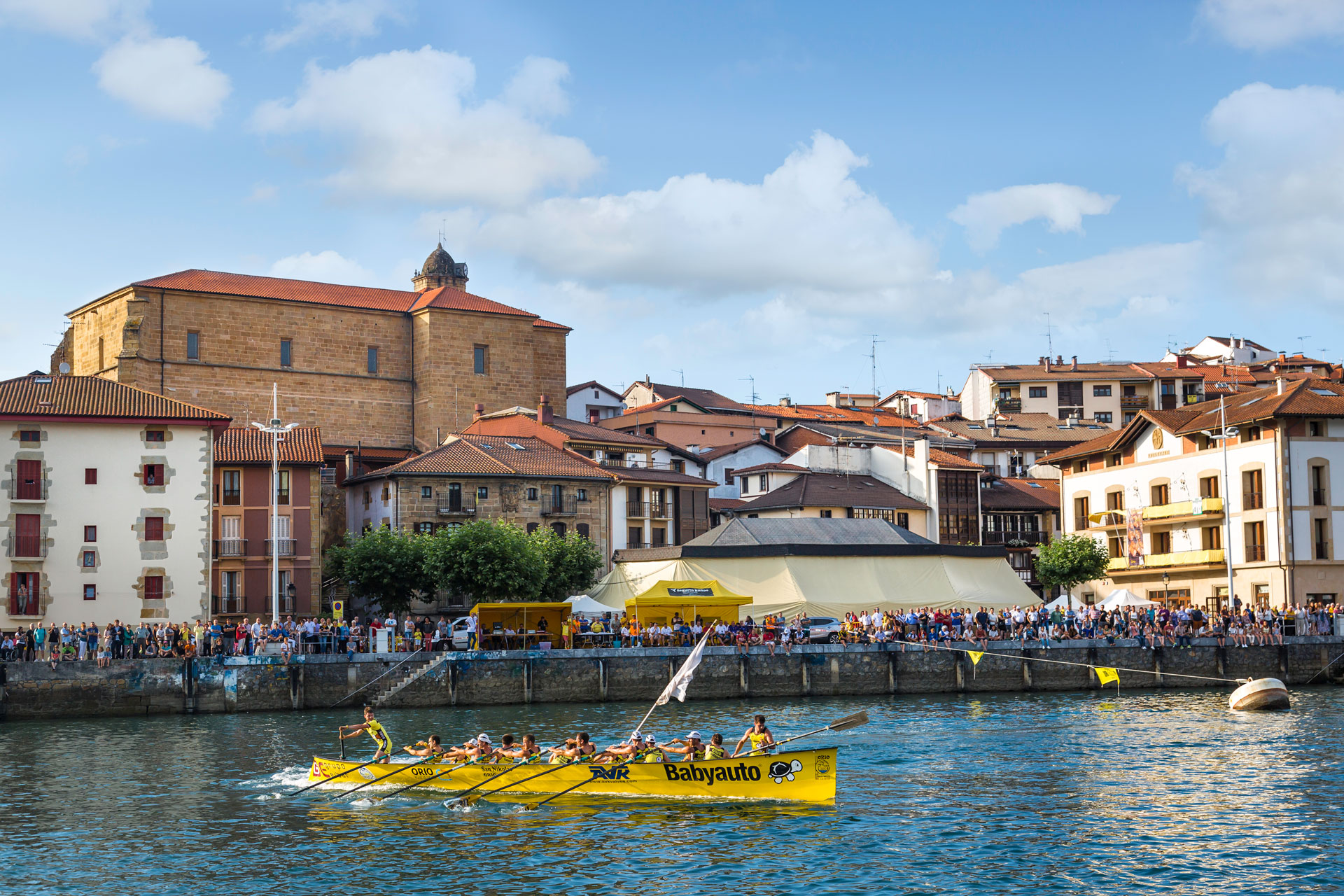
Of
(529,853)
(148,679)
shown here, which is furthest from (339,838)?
(148,679)

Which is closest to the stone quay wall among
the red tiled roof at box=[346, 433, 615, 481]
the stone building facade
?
the red tiled roof at box=[346, 433, 615, 481]

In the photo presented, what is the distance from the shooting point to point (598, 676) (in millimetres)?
47688

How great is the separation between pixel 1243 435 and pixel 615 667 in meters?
32.4

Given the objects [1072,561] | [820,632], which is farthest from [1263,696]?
[1072,561]

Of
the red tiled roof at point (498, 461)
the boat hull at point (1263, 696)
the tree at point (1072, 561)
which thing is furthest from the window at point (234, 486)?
the boat hull at point (1263, 696)

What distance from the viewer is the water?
2223 cm

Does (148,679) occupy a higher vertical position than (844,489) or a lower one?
lower

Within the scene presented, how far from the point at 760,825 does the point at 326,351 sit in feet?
217

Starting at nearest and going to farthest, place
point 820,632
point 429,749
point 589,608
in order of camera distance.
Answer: point 429,749
point 820,632
point 589,608

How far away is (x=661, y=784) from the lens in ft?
91.0

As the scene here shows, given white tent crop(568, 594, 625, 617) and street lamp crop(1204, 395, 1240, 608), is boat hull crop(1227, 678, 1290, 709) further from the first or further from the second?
white tent crop(568, 594, 625, 617)

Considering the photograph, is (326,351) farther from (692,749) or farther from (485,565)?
(692,749)

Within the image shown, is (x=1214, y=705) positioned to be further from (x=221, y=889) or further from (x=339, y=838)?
(x=221, y=889)

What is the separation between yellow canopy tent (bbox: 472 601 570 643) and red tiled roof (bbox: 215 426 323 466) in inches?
566
